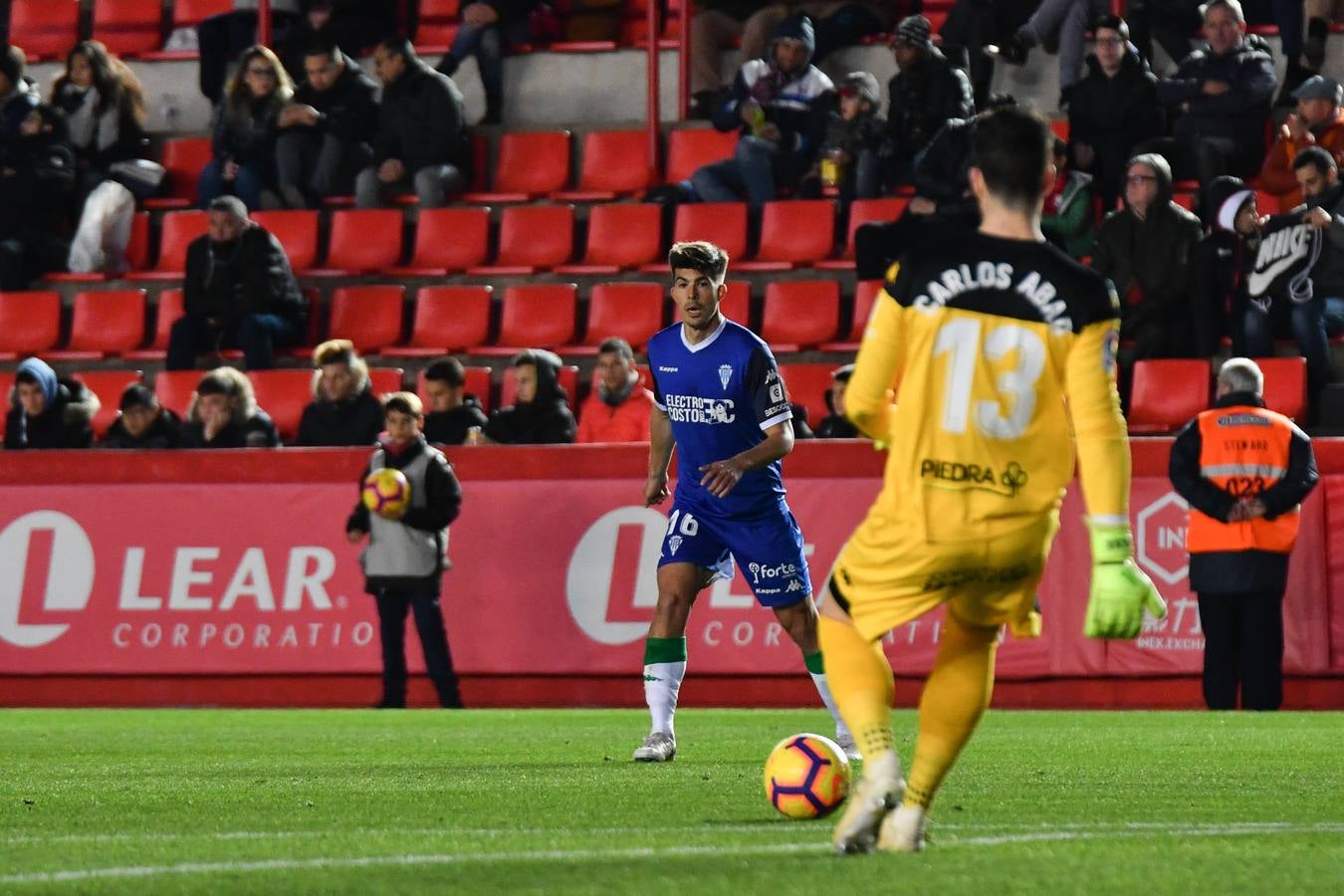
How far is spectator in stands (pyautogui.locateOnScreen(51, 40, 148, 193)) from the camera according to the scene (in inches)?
860

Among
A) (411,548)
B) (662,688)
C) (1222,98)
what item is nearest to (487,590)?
(411,548)

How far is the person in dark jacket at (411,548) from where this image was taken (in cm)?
1538

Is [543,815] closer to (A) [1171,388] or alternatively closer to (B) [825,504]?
(B) [825,504]

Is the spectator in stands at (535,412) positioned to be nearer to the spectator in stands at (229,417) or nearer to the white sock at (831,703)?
the spectator in stands at (229,417)

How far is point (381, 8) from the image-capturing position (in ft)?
76.3

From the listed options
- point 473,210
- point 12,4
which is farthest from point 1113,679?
point 12,4

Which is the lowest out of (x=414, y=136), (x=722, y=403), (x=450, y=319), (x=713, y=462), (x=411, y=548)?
(x=411, y=548)

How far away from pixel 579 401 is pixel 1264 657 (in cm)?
631

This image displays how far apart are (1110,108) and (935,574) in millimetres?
13046

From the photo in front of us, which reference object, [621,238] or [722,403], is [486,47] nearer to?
[621,238]

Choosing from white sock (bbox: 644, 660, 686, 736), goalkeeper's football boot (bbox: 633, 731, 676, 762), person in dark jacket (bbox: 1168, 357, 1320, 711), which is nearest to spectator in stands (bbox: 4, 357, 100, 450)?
person in dark jacket (bbox: 1168, 357, 1320, 711)

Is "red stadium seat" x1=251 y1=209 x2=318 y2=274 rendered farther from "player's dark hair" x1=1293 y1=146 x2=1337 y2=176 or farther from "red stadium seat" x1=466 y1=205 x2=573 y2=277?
"player's dark hair" x1=1293 y1=146 x2=1337 y2=176

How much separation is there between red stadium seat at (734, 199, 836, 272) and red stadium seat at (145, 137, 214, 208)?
234 inches

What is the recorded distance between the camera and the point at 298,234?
69.2 ft
